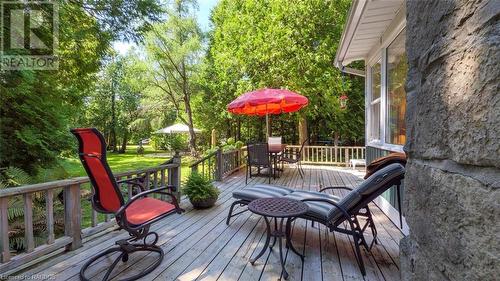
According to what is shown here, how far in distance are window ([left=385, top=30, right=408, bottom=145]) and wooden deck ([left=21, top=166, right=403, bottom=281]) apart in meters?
1.27

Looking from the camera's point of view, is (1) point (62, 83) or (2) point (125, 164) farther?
(2) point (125, 164)

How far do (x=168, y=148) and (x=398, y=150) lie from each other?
74.6 feet

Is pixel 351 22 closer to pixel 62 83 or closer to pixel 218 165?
pixel 218 165

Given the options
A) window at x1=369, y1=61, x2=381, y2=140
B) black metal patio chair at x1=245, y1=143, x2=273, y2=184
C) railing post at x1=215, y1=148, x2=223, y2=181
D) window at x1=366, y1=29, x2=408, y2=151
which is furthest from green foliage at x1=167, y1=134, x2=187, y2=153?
window at x1=366, y1=29, x2=408, y2=151

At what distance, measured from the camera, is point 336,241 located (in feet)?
10.2

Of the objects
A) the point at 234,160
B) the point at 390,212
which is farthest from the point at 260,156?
the point at 390,212

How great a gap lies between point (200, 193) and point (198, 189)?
0.25ft

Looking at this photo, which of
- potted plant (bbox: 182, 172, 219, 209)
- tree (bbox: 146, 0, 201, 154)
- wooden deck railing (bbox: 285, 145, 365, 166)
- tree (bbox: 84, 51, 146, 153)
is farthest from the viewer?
tree (bbox: 84, 51, 146, 153)

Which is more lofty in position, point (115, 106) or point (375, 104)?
point (115, 106)

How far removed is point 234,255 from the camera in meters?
2.73

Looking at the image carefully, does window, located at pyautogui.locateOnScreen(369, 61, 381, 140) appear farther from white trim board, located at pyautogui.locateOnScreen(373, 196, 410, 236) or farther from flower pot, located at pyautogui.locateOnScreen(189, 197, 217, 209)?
flower pot, located at pyautogui.locateOnScreen(189, 197, 217, 209)

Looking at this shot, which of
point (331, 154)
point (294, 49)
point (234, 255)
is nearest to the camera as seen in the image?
point (234, 255)

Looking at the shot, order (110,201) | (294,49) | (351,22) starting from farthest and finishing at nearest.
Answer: (294,49), (351,22), (110,201)

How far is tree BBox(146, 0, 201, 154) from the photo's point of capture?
16281mm
